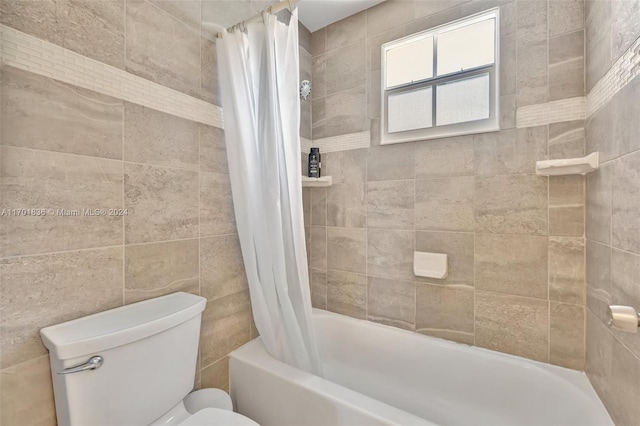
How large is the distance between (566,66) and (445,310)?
1.32 m

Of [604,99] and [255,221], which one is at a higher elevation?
[604,99]

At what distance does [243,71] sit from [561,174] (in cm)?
153

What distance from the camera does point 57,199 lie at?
86cm

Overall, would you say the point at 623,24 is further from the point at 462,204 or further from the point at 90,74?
the point at 90,74

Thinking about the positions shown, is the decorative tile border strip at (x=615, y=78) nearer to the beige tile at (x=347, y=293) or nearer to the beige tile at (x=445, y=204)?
the beige tile at (x=445, y=204)

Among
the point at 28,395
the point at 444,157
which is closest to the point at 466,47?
the point at 444,157

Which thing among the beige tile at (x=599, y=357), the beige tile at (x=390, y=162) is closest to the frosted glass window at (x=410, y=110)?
the beige tile at (x=390, y=162)

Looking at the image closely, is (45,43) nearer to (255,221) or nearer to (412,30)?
(255,221)

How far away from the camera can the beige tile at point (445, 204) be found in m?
1.46

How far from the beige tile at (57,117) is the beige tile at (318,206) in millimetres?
1208

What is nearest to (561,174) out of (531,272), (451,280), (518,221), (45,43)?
(518,221)

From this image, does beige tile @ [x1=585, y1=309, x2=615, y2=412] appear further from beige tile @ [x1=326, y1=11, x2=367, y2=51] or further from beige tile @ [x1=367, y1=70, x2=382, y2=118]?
beige tile @ [x1=326, y1=11, x2=367, y2=51]

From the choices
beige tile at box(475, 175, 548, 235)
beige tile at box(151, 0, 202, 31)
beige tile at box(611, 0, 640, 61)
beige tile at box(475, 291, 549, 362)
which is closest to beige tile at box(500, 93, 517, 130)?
beige tile at box(475, 175, 548, 235)

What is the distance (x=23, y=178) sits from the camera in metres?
0.80
